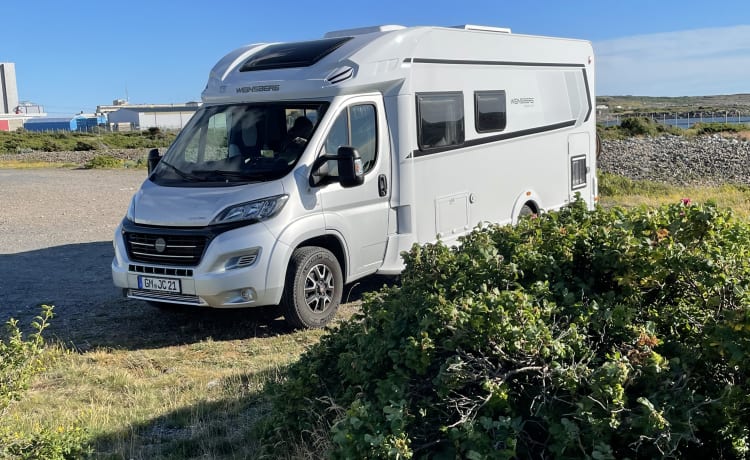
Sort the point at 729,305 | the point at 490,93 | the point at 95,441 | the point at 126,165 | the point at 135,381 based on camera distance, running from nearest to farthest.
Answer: the point at 729,305 → the point at 95,441 → the point at 135,381 → the point at 490,93 → the point at 126,165

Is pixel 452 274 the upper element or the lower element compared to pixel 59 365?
upper

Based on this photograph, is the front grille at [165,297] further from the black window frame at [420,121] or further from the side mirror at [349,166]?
the black window frame at [420,121]

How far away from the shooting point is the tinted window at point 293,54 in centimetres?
815

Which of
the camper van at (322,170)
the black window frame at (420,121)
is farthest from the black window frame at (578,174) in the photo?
the black window frame at (420,121)

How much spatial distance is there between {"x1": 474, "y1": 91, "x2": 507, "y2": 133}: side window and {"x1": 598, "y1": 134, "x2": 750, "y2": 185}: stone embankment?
18193 millimetres

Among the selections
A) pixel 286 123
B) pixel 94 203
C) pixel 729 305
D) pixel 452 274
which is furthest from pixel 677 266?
pixel 94 203

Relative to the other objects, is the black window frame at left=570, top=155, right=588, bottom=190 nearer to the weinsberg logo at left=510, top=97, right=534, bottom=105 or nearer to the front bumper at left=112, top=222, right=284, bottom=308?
the weinsberg logo at left=510, top=97, right=534, bottom=105

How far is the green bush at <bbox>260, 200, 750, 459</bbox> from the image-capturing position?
3006 mm

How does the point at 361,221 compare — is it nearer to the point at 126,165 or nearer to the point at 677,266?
the point at 677,266

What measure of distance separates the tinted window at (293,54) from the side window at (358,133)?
71 centimetres

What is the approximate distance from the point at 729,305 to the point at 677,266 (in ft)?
0.91

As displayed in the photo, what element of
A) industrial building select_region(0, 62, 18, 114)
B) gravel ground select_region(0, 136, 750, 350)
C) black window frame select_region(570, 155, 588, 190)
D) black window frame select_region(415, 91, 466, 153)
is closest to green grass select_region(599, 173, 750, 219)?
gravel ground select_region(0, 136, 750, 350)

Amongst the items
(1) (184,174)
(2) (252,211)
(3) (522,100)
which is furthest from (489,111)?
(1) (184,174)

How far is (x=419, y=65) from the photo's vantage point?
8594mm
